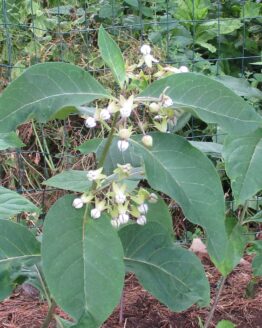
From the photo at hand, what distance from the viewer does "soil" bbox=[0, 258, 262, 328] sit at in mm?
2908

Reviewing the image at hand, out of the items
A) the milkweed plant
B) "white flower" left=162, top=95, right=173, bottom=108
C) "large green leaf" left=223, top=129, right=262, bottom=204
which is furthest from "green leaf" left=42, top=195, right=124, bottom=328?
"large green leaf" left=223, top=129, right=262, bottom=204

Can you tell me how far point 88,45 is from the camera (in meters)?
4.32

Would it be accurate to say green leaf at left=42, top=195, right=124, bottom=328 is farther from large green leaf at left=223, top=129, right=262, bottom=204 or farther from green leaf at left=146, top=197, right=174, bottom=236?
large green leaf at left=223, top=129, right=262, bottom=204

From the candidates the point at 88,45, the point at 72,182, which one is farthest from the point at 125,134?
the point at 88,45

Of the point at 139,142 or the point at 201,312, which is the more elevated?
the point at 139,142

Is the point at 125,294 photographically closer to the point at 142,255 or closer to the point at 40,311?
the point at 40,311

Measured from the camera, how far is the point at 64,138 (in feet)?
13.1

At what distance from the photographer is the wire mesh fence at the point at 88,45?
13.0 feet

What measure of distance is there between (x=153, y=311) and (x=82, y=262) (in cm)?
153

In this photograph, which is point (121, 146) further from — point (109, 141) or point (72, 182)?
point (72, 182)

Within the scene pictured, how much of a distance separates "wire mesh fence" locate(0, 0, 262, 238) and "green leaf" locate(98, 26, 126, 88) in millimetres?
2103

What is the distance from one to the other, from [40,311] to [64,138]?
125 centimetres

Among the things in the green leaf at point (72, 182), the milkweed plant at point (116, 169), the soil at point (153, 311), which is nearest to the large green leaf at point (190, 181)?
the milkweed plant at point (116, 169)

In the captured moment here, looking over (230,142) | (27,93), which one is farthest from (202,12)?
(27,93)
